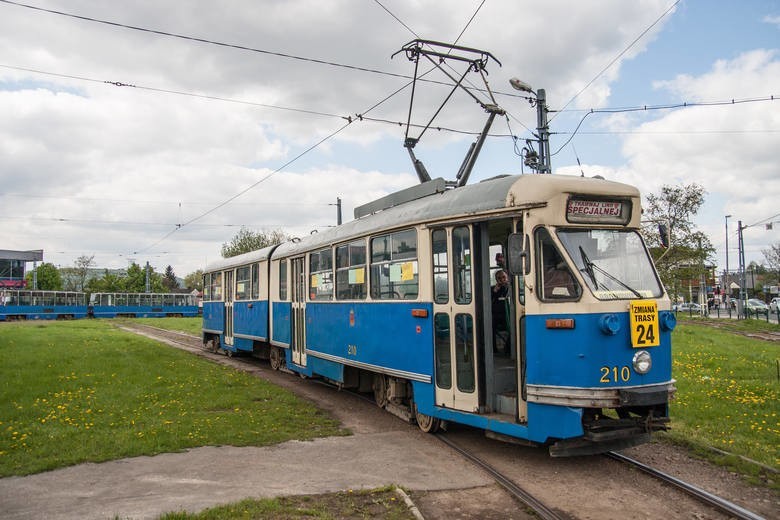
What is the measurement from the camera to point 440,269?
7859 mm

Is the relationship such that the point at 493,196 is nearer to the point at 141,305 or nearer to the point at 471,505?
the point at 471,505

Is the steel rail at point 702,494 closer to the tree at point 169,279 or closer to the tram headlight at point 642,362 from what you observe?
the tram headlight at point 642,362

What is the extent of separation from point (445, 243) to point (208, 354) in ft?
48.9

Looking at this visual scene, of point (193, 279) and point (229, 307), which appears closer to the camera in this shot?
point (229, 307)

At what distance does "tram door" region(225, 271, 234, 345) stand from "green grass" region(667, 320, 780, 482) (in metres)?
12.4

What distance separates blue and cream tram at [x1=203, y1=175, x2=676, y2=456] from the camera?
251 inches

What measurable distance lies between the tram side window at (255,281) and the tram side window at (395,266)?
7.60 metres

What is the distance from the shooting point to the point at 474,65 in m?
11.1

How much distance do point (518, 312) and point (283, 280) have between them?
27.8 feet

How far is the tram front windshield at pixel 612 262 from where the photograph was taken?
660cm

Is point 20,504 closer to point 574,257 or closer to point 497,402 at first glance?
point 497,402

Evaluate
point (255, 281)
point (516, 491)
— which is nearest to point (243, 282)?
point (255, 281)

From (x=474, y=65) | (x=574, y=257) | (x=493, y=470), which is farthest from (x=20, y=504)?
(x=474, y=65)

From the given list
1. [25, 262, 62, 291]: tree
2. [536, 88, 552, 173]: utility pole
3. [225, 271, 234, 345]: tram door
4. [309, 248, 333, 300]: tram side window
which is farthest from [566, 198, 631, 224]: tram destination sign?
[25, 262, 62, 291]: tree
